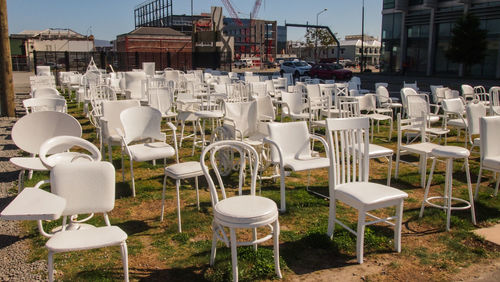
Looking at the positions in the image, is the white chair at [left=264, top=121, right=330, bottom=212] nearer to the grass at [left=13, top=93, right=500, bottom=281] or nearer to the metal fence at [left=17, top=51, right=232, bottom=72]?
the grass at [left=13, top=93, right=500, bottom=281]

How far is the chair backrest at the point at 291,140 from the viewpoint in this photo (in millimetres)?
4841

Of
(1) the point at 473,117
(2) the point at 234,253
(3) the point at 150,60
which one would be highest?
(3) the point at 150,60

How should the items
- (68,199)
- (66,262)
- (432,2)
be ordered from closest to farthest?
(68,199), (66,262), (432,2)

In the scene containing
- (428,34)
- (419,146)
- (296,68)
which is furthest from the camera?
(428,34)

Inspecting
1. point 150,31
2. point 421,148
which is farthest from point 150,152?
point 150,31

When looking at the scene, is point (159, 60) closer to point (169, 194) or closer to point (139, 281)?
point (169, 194)

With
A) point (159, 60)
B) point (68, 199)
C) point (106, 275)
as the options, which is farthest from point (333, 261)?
point (159, 60)

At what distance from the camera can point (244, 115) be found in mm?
6211

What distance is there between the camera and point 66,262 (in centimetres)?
375

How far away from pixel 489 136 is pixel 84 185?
14.0 ft

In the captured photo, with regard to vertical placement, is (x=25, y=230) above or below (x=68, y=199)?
below

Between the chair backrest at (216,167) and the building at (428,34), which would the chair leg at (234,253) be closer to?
the chair backrest at (216,167)

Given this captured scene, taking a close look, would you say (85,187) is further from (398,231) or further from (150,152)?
(398,231)

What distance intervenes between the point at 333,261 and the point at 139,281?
5.51 feet
